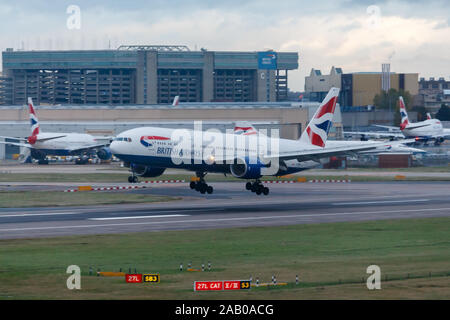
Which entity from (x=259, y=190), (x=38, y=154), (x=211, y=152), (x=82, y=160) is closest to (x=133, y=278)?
(x=211, y=152)

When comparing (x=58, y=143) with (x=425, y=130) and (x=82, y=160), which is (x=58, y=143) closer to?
(x=82, y=160)

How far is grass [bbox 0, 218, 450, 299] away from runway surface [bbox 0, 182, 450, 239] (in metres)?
3.64

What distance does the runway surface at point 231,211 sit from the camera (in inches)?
1850

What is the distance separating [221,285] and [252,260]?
7.91 m

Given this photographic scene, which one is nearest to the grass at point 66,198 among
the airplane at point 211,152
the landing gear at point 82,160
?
the airplane at point 211,152

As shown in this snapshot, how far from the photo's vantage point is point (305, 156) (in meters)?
64.5

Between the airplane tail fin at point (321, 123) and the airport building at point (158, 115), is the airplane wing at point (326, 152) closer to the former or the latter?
the airplane tail fin at point (321, 123)

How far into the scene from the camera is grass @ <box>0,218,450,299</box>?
84.8 ft

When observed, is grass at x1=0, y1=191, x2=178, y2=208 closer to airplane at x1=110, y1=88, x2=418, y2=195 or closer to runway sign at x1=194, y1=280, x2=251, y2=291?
airplane at x1=110, y1=88, x2=418, y2=195

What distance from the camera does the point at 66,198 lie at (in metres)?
65.6

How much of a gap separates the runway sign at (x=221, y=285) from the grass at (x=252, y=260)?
0.36 metres

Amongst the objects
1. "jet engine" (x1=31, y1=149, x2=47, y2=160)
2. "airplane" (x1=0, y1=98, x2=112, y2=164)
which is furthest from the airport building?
"airplane" (x1=0, y1=98, x2=112, y2=164)

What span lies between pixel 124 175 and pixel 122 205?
1347 inches
